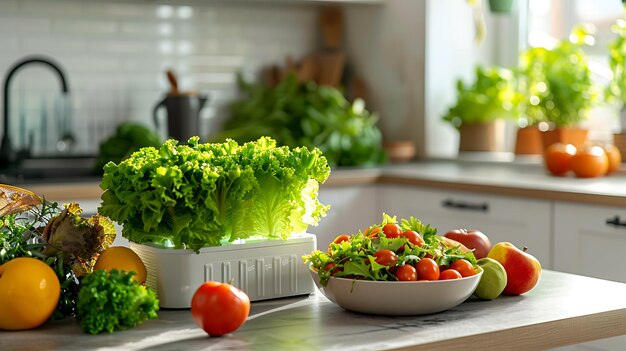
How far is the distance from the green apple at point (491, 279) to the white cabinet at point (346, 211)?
2.15 m

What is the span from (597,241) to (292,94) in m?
1.86

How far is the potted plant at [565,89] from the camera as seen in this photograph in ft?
13.0

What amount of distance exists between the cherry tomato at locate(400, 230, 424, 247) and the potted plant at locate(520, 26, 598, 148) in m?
2.50

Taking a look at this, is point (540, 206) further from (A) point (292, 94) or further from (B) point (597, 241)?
(A) point (292, 94)

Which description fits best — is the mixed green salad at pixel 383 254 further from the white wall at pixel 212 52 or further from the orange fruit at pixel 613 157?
the white wall at pixel 212 52

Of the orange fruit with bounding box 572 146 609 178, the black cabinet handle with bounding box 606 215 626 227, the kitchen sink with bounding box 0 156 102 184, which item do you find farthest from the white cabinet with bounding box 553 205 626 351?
the kitchen sink with bounding box 0 156 102 184

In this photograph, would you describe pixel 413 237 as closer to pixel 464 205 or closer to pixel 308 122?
pixel 464 205

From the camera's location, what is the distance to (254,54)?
15.6 feet

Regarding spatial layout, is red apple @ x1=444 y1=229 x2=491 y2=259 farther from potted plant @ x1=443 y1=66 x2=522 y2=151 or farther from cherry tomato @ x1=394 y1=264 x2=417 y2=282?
potted plant @ x1=443 y1=66 x2=522 y2=151

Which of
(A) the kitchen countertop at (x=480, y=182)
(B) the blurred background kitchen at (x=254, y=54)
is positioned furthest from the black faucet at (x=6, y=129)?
(A) the kitchen countertop at (x=480, y=182)

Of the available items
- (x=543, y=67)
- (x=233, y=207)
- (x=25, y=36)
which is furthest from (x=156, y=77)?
(x=233, y=207)

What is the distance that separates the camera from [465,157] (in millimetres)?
4453

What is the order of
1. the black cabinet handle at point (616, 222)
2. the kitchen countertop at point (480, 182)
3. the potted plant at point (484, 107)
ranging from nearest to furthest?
the black cabinet handle at point (616, 222), the kitchen countertop at point (480, 182), the potted plant at point (484, 107)

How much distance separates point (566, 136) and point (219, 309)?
286 centimetres
